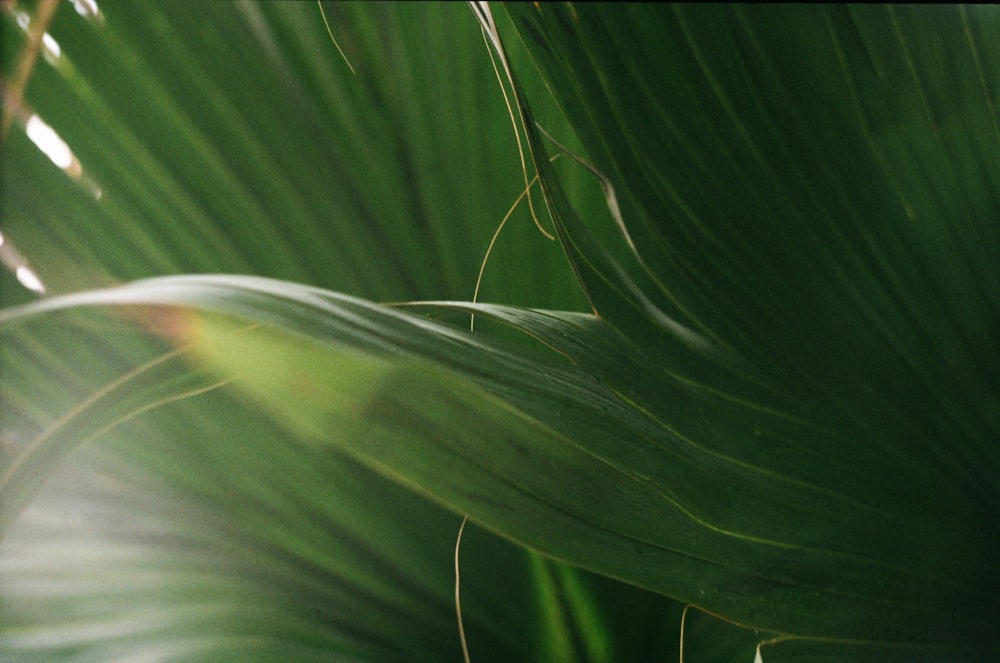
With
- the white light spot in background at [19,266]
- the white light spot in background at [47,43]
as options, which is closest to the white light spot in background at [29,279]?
the white light spot in background at [19,266]

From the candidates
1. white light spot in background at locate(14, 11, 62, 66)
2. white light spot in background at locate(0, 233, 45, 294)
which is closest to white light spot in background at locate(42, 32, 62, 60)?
white light spot in background at locate(14, 11, 62, 66)

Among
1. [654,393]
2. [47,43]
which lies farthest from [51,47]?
[654,393]

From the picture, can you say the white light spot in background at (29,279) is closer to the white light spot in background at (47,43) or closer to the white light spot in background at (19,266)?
the white light spot in background at (19,266)

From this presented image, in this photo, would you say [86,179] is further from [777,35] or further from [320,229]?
[777,35]

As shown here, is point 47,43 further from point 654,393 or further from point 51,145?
point 654,393

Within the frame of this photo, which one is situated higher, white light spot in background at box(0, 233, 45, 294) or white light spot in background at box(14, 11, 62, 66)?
white light spot in background at box(14, 11, 62, 66)

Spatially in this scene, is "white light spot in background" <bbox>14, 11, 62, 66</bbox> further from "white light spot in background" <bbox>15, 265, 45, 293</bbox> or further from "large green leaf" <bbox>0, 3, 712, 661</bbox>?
"white light spot in background" <bbox>15, 265, 45, 293</bbox>

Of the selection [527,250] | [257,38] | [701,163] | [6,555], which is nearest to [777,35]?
[701,163]
